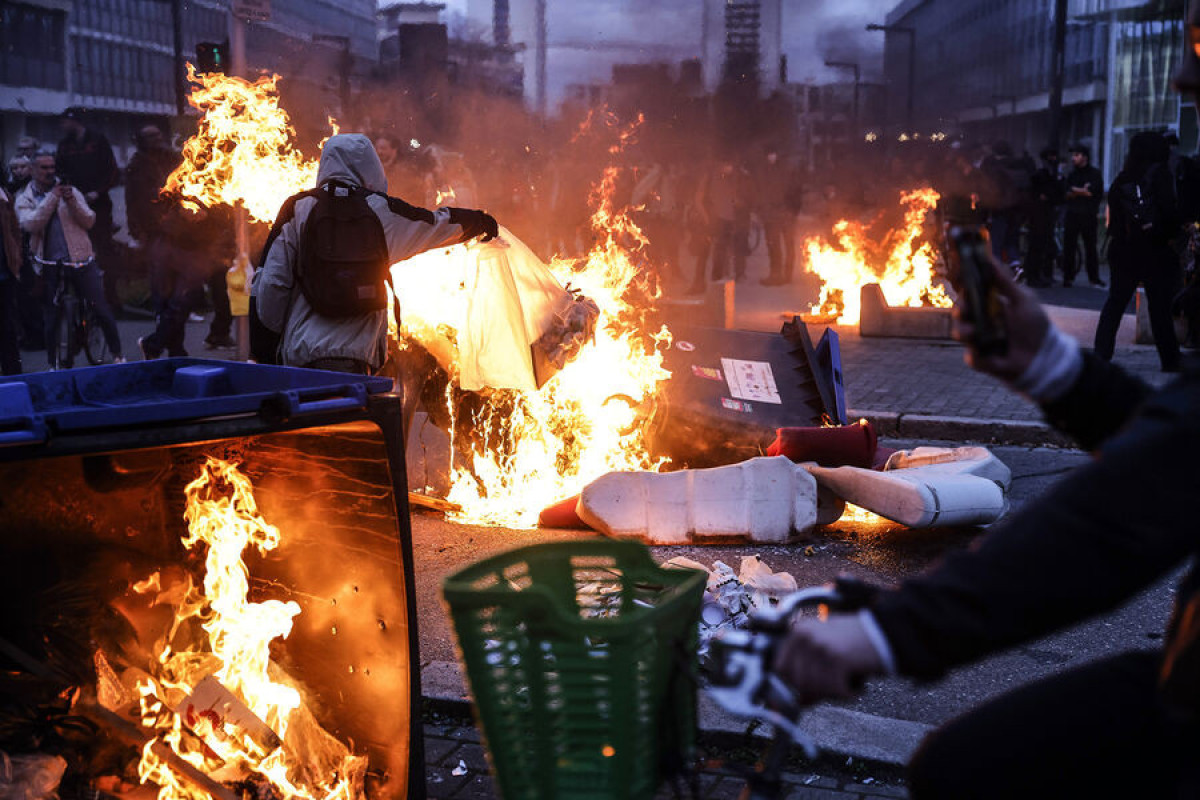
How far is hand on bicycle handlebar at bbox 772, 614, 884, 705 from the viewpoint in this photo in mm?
1779

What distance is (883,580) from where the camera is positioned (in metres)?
5.79

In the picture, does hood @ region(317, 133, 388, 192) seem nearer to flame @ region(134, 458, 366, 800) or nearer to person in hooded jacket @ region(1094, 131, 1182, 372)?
flame @ region(134, 458, 366, 800)

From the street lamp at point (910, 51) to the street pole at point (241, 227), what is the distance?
14563 millimetres

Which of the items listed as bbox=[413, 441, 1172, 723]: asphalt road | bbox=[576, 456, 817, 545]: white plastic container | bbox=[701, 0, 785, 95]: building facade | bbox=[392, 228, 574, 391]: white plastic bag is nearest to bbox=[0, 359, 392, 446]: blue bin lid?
bbox=[413, 441, 1172, 723]: asphalt road

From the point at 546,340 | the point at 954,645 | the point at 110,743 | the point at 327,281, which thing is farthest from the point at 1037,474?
the point at 954,645

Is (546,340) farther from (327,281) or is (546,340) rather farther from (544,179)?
(544,179)

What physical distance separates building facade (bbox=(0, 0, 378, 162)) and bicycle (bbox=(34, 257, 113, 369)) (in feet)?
9.73

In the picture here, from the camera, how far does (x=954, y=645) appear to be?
1750 millimetres

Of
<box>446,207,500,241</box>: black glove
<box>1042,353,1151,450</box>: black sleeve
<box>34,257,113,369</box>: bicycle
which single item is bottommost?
<box>34,257,113,369</box>: bicycle

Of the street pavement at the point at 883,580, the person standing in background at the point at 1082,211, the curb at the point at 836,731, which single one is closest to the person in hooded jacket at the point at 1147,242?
the street pavement at the point at 883,580

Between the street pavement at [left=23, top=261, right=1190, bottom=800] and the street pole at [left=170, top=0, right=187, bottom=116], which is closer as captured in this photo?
the street pavement at [left=23, top=261, right=1190, bottom=800]

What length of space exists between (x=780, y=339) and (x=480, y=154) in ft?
33.6

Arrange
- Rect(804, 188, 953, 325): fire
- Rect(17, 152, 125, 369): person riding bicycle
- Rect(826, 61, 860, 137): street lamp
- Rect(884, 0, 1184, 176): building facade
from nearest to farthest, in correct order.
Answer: Rect(17, 152, 125, 369): person riding bicycle → Rect(804, 188, 953, 325): fire → Rect(826, 61, 860, 137): street lamp → Rect(884, 0, 1184, 176): building facade

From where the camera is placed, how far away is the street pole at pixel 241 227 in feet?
31.6
